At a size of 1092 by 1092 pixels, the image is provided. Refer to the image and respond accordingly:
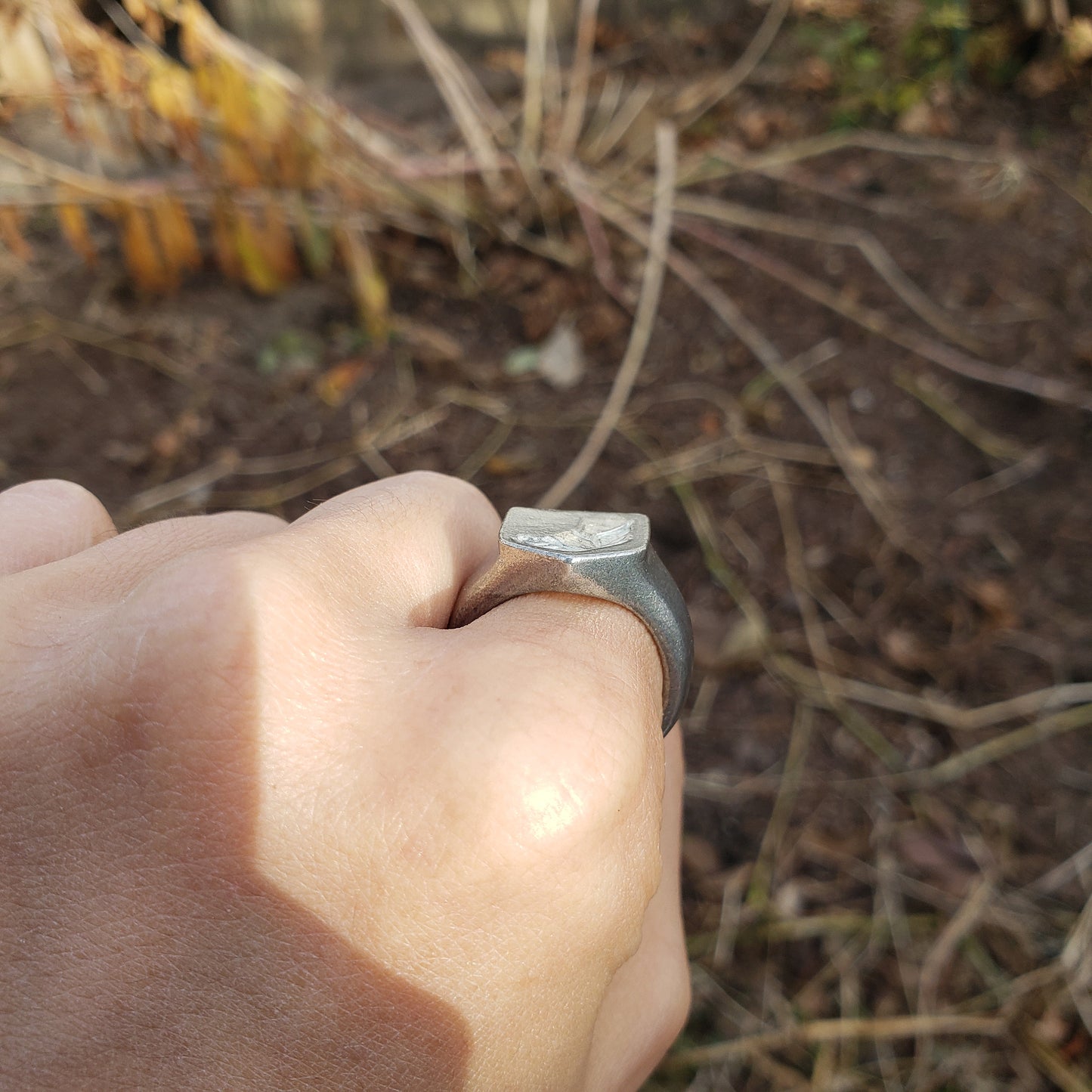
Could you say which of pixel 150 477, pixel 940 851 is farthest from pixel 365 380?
pixel 940 851

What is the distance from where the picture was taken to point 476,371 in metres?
2.10

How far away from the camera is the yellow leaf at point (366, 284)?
2.04 metres

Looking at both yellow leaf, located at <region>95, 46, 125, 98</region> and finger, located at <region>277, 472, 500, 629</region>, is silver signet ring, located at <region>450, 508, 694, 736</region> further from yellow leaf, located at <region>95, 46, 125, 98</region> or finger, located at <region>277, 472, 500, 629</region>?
yellow leaf, located at <region>95, 46, 125, 98</region>

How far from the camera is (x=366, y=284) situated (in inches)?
81.0

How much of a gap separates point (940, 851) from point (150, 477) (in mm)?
1703

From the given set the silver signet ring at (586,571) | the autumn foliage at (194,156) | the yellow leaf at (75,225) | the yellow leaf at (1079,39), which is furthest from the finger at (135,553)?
the yellow leaf at (1079,39)

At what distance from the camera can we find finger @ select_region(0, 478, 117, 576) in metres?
0.65

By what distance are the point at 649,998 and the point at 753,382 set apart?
1539 millimetres

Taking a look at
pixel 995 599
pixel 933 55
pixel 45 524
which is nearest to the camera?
pixel 45 524

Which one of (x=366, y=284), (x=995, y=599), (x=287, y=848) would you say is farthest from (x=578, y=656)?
(x=366, y=284)

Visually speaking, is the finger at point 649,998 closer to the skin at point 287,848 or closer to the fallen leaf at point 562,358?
the skin at point 287,848

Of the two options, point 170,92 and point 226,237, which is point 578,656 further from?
point 226,237

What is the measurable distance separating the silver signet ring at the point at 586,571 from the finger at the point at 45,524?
0.32 m

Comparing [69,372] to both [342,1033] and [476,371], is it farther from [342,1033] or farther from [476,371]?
[342,1033]
